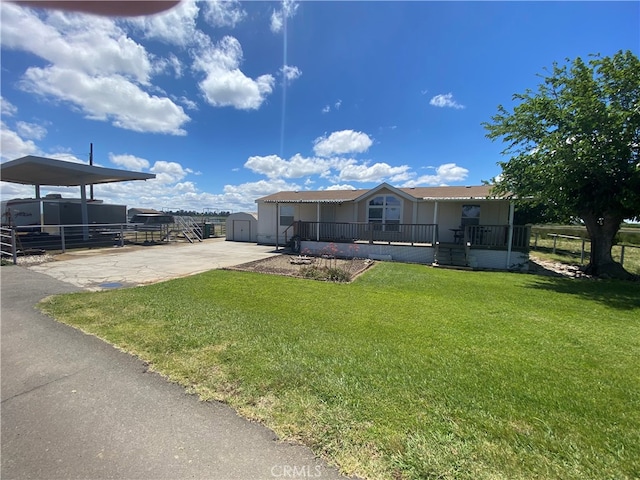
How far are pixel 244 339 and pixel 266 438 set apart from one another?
6.34ft

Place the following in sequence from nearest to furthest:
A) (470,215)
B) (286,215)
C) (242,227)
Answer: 1. (470,215)
2. (286,215)
3. (242,227)

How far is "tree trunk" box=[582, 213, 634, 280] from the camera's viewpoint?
10.1 meters

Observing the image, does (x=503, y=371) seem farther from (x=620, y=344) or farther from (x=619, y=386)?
(x=620, y=344)

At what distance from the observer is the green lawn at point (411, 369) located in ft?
6.68

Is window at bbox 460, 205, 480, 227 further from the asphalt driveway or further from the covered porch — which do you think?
the asphalt driveway

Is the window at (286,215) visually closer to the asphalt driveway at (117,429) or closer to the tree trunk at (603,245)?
the tree trunk at (603,245)

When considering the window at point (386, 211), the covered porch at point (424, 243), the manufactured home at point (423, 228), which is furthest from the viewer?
the window at point (386, 211)

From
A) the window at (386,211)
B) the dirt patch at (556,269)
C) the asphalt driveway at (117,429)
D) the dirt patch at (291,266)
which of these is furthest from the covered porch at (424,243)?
the asphalt driveway at (117,429)

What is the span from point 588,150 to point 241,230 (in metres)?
20.2

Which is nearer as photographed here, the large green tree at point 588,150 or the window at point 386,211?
the large green tree at point 588,150

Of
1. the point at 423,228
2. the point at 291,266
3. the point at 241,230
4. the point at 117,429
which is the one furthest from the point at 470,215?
the point at 241,230

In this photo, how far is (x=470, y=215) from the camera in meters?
14.2

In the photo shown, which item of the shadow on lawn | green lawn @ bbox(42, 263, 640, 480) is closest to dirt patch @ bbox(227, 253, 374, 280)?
green lawn @ bbox(42, 263, 640, 480)

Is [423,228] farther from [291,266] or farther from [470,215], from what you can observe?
[291,266]
